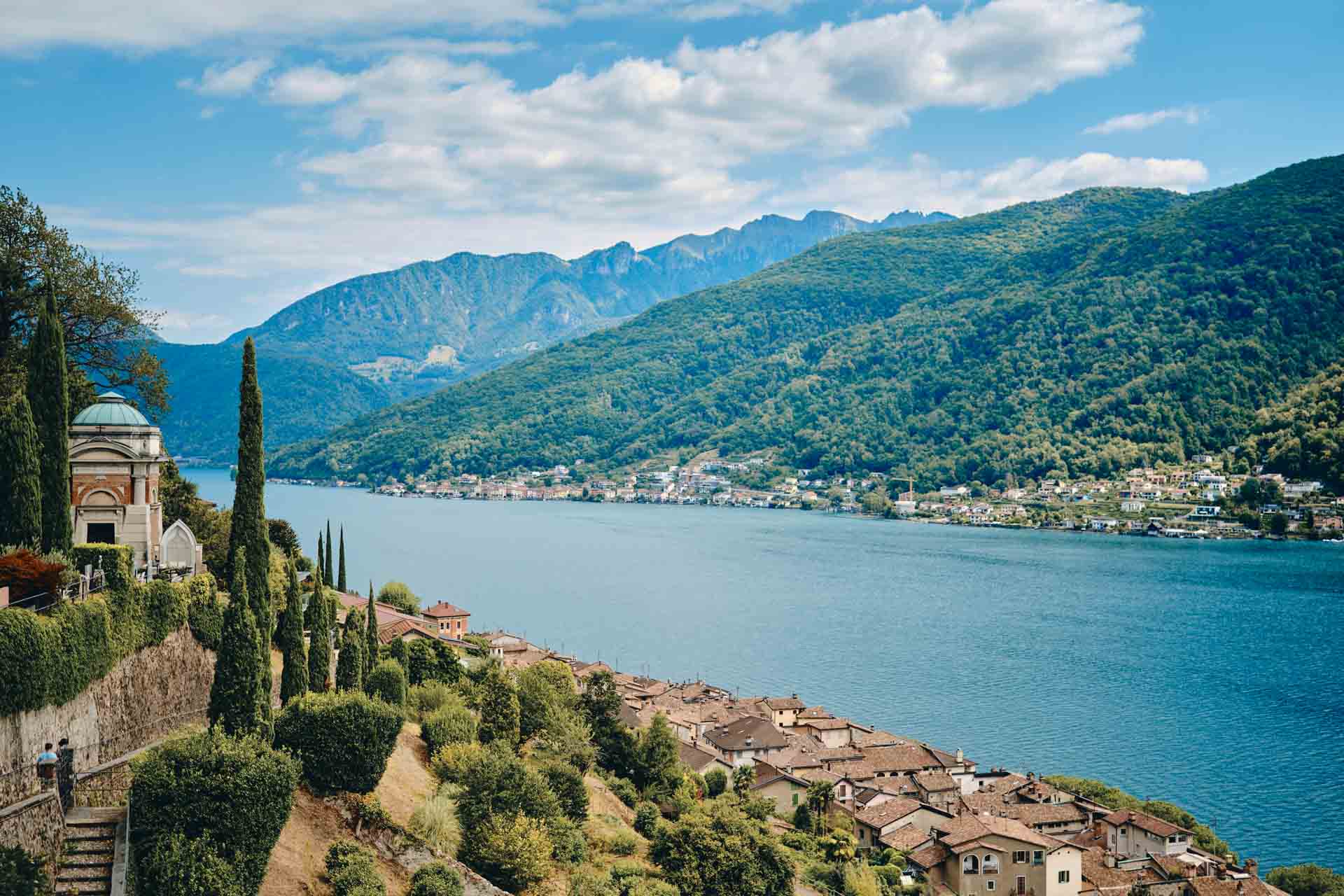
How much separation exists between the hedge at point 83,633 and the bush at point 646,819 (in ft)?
45.8

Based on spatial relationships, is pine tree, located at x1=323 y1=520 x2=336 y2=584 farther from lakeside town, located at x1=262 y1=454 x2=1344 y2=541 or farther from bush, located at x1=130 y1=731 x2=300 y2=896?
lakeside town, located at x1=262 y1=454 x2=1344 y2=541

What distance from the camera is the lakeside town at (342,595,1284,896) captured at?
31.1m

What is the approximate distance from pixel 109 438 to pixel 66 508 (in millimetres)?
4082

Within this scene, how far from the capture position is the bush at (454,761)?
22.2m

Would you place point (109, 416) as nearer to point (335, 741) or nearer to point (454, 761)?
point (335, 741)

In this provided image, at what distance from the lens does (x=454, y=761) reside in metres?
22.6

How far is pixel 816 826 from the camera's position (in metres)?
34.6

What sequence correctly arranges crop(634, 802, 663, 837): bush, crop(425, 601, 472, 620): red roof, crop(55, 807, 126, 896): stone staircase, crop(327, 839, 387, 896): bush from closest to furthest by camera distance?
crop(55, 807, 126, 896): stone staircase, crop(327, 839, 387, 896): bush, crop(634, 802, 663, 837): bush, crop(425, 601, 472, 620): red roof

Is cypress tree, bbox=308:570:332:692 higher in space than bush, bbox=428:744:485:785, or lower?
higher

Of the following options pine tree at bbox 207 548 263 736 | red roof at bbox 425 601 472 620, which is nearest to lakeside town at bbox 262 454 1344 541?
red roof at bbox 425 601 472 620

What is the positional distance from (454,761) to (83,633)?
9.84 m

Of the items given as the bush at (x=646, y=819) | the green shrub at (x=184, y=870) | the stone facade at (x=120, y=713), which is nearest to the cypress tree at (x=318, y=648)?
the stone facade at (x=120, y=713)

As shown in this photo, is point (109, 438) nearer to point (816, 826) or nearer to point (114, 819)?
point (114, 819)

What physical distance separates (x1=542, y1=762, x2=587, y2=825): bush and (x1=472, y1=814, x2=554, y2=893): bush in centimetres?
377
